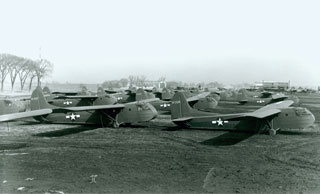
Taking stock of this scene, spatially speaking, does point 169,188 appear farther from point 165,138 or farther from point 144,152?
point 165,138

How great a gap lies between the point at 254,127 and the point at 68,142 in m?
12.2

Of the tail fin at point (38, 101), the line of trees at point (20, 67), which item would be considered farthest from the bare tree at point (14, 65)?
the tail fin at point (38, 101)

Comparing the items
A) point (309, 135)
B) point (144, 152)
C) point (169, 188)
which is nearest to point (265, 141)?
point (309, 135)

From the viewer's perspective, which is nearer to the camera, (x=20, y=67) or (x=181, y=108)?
A: (x=181, y=108)

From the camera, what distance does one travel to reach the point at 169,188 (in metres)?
9.38

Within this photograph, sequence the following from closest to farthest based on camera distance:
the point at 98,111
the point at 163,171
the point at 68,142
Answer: the point at 163,171, the point at 68,142, the point at 98,111

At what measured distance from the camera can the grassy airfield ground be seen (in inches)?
380

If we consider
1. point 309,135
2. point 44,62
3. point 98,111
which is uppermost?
point 44,62

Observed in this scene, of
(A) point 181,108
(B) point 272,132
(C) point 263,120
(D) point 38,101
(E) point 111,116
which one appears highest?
(D) point 38,101

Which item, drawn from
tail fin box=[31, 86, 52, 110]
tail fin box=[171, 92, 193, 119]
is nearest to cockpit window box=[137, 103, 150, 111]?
tail fin box=[171, 92, 193, 119]

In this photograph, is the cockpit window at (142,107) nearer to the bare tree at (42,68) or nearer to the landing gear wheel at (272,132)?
the landing gear wheel at (272,132)

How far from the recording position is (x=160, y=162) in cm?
1273

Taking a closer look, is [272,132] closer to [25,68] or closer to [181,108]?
[181,108]

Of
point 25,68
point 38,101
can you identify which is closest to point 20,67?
point 25,68
